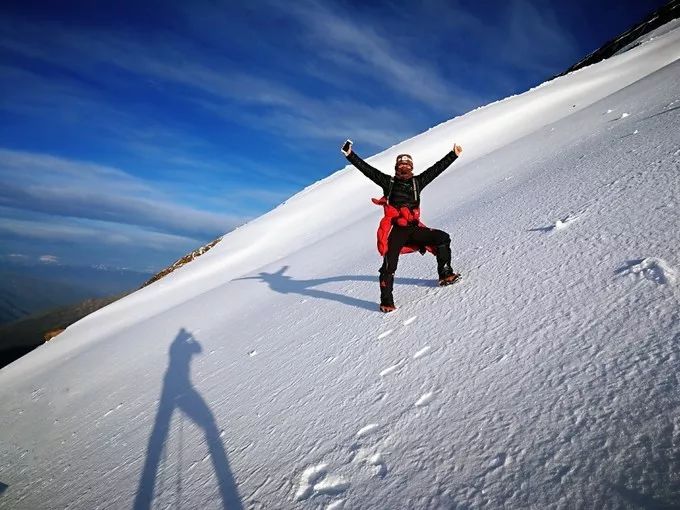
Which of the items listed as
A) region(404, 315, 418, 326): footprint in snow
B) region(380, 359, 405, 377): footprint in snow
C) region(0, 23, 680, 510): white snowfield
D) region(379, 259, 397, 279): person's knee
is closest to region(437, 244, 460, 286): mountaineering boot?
region(0, 23, 680, 510): white snowfield

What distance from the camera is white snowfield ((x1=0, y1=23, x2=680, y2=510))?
1.65m

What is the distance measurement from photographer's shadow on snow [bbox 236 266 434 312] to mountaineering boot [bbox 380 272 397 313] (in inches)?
13.7

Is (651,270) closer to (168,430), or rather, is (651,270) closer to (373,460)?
(373,460)

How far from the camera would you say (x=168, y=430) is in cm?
355

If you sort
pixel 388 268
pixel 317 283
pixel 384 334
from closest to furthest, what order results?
pixel 384 334, pixel 388 268, pixel 317 283

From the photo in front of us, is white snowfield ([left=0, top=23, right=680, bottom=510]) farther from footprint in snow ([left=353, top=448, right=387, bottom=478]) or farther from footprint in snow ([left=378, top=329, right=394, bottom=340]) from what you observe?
footprint in snow ([left=378, top=329, right=394, bottom=340])

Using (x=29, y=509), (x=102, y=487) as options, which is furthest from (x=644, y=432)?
(x=29, y=509)

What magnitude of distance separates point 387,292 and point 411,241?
2.10 ft

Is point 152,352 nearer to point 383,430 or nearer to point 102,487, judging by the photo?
point 102,487

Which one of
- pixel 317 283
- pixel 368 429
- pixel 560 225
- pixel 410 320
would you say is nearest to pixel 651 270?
pixel 560 225

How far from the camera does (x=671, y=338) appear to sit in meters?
1.85

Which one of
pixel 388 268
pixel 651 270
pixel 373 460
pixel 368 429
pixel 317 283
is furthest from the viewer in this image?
pixel 317 283

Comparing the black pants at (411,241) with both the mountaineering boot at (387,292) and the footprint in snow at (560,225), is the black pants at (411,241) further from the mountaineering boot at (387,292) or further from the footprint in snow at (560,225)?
the footprint in snow at (560,225)

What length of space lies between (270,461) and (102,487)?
1.81m
